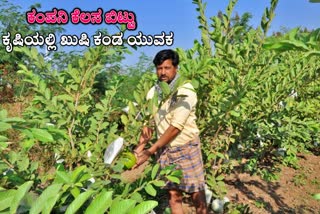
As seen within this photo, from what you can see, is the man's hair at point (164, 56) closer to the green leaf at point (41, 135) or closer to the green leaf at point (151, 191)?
the green leaf at point (151, 191)

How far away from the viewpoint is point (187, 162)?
2604 mm

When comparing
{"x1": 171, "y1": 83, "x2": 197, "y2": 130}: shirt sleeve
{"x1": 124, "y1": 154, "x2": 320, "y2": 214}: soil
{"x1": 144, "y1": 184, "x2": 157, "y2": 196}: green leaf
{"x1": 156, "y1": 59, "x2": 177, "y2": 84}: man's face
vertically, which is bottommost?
{"x1": 124, "y1": 154, "x2": 320, "y2": 214}: soil

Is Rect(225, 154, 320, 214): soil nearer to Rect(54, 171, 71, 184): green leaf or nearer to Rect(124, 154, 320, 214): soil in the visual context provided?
Rect(124, 154, 320, 214): soil

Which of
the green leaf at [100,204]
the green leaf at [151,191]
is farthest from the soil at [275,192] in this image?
the green leaf at [100,204]

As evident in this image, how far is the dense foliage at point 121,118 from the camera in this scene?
2.35 ft

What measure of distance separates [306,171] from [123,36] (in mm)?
3726

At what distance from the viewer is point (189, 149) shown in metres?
2.58

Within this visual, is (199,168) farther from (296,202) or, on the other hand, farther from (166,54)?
(296,202)

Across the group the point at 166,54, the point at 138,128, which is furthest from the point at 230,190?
the point at 138,128

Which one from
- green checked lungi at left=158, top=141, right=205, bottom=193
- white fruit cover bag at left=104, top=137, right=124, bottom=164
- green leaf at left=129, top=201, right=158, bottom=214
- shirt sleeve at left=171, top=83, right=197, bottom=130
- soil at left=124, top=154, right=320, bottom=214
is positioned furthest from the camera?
soil at left=124, top=154, right=320, bottom=214

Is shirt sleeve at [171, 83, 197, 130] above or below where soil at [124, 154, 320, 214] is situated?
above

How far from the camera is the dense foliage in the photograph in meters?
0.71

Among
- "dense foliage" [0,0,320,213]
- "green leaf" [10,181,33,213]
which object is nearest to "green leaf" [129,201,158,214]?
"dense foliage" [0,0,320,213]

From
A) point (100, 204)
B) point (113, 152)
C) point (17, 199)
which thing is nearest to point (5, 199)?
point (17, 199)
